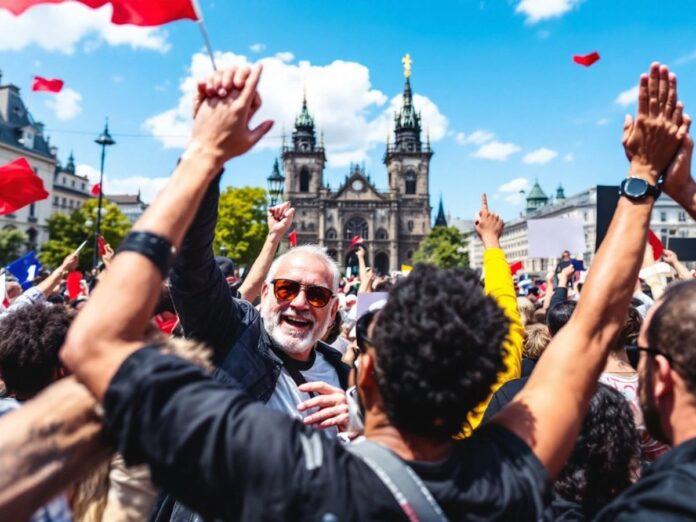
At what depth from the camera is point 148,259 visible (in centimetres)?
125

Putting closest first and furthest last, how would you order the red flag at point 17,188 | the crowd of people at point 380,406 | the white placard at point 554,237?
the crowd of people at point 380,406 < the red flag at point 17,188 < the white placard at point 554,237

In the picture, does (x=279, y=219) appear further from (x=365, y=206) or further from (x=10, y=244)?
(x=365, y=206)

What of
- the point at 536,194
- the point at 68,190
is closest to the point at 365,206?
the point at 68,190

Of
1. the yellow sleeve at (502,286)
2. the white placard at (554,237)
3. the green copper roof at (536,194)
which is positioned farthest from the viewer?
the green copper roof at (536,194)

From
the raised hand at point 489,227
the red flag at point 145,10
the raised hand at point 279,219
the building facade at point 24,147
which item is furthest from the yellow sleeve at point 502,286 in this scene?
the building facade at point 24,147

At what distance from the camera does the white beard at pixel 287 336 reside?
8.91 ft

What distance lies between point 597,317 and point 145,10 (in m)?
1.94

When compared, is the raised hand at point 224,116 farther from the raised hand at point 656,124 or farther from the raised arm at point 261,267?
the raised arm at point 261,267

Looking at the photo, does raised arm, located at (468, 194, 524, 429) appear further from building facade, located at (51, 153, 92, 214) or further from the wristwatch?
building facade, located at (51, 153, 92, 214)

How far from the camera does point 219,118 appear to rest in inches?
55.6

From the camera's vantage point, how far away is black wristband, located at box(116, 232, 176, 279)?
125 cm

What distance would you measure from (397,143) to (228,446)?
85508 mm

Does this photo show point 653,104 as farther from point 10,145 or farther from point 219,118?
point 10,145

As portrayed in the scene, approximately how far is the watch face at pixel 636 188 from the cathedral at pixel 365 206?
244ft
